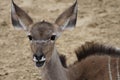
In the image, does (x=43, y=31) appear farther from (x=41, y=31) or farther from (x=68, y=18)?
(x=68, y=18)

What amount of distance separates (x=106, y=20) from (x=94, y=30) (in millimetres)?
345

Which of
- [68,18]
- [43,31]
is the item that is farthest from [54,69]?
[68,18]

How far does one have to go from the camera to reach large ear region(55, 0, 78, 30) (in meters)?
3.77

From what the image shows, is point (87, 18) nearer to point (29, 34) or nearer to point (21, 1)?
point (21, 1)

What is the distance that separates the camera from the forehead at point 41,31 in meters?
3.50

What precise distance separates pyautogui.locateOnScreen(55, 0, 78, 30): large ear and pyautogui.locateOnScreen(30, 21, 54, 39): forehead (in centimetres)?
20

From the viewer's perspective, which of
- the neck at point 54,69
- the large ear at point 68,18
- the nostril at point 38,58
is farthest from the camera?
the large ear at point 68,18

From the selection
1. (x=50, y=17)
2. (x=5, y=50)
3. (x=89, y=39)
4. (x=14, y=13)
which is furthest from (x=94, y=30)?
(x=14, y=13)

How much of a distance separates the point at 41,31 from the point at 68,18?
1.35 ft

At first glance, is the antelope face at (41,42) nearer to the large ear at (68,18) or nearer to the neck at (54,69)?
the neck at (54,69)

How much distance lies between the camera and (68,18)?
3.80 meters

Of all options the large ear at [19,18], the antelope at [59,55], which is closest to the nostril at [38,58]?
the antelope at [59,55]

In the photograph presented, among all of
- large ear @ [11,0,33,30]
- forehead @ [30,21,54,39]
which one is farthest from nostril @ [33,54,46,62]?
large ear @ [11,0,33,30]

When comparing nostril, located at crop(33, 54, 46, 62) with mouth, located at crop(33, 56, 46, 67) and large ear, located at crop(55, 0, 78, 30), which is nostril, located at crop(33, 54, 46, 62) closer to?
mouth, located at crop(33, 56, 46, 67)
